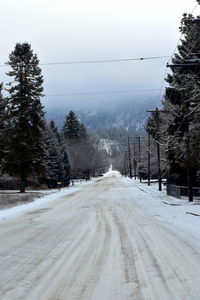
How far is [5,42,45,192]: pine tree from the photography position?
43938mm

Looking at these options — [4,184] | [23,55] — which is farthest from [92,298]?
[4,184]

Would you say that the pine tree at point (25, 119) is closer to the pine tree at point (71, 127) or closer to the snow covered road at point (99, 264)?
the snow covered road at point (99, 264)

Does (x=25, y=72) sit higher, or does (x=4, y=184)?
(x=25, y=72)

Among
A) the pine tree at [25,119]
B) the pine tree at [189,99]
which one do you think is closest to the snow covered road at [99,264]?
the pine tree at [189,99]

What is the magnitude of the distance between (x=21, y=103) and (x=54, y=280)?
129 ft

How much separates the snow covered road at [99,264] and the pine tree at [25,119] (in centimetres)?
2980

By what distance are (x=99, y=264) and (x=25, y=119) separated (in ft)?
124

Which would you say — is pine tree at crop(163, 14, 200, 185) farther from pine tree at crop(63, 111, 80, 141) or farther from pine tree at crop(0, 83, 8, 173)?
pine tree at crop(63, 111, 80, 141)

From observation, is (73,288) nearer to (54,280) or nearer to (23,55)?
(54,280)

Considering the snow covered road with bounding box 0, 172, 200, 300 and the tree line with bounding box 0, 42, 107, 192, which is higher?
the tree line with bounding box 0, 42, 107, 192

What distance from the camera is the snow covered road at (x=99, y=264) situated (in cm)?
620

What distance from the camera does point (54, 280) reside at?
7.04m

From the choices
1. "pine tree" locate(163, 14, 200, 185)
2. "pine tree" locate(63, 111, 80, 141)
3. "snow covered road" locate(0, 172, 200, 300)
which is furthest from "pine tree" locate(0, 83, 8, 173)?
"pine tree" locate(63, 111, 80, 141)

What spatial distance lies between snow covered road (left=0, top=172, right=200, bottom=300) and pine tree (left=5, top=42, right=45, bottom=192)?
97.8 feet
